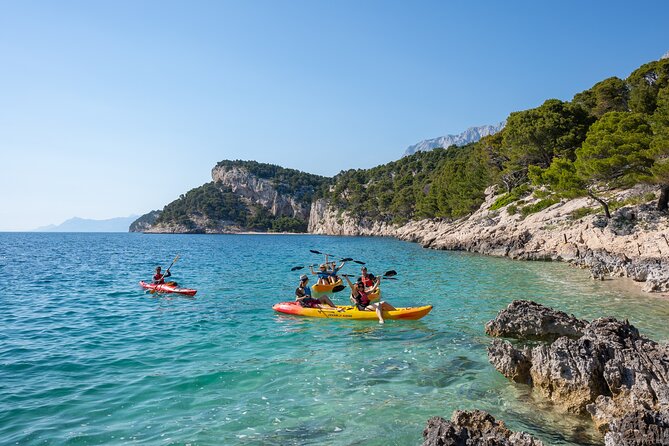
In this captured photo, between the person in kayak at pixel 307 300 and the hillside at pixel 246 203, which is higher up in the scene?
the hillside at pixel 246 203

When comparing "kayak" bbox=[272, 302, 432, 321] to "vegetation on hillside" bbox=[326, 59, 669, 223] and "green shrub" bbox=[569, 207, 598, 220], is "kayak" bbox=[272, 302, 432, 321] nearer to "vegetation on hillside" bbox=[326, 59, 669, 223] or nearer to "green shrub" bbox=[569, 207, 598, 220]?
"vegetation on hillside" bbox=[326, 59, 669, 223]

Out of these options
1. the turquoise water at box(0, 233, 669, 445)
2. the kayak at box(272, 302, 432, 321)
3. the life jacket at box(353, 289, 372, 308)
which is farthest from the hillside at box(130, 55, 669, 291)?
the life jacket at box(353, 289, 372, 308)

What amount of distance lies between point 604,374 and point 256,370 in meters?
6.93

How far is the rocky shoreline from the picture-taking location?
16.9 feet

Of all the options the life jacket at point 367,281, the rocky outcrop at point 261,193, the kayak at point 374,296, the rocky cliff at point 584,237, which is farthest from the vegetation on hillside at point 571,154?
the rocky outcrop at point 261,193

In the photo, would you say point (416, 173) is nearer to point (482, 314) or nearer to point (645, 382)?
point (482, 314)

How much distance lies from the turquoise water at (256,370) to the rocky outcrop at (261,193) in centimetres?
15023

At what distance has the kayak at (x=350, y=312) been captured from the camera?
48.4ft

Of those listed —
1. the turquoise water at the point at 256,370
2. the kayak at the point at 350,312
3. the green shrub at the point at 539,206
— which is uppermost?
the green shrub at the point at 539,206

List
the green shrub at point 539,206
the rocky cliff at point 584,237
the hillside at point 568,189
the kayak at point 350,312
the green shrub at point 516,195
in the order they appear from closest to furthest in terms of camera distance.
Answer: the kayak at point 350,312 < the rocky cliff at point 584,237 < the hillside at point 568,189 < the green shrub at point 539,206 < the green shrub at point 516,195

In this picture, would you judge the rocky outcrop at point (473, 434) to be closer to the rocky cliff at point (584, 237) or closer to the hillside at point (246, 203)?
the rocky cliff at point (584, 237)

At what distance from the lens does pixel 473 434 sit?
5.29 m

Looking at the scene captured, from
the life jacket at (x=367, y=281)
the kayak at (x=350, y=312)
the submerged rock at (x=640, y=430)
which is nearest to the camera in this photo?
the submerged rock at (x=640, y=430)

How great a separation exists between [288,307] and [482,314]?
7057 mm
